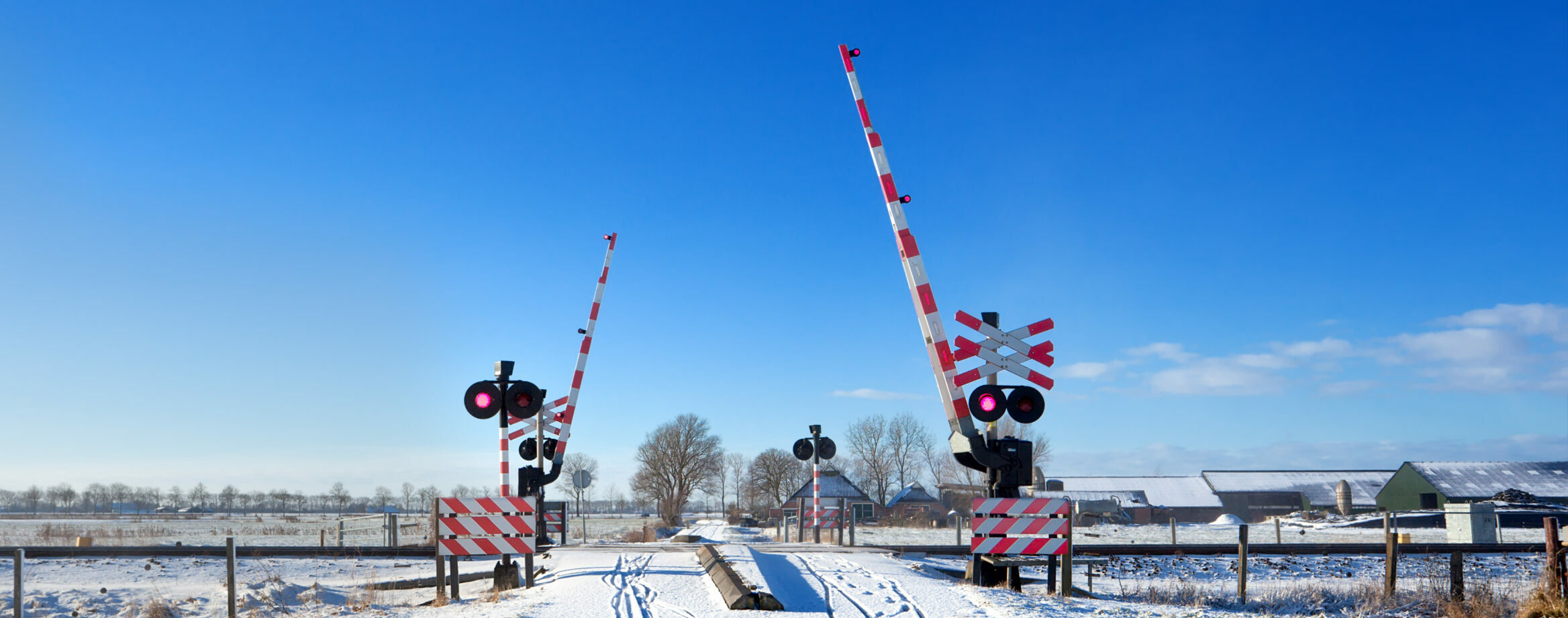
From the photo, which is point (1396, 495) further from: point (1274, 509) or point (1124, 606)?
point (1124, 606)

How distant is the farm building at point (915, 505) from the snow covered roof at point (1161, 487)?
994cm

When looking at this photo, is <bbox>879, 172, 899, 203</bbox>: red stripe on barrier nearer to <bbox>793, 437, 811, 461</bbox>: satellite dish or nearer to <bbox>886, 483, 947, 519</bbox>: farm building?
<bbox>793, 437, 811, 461</bbox>: satellite dish

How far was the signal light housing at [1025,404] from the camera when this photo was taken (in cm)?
1170

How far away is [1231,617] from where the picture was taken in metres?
9.73

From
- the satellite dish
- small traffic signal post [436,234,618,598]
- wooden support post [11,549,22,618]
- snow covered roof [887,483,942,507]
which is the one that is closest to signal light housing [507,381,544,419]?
small traffic signal post [436,234,618,598]

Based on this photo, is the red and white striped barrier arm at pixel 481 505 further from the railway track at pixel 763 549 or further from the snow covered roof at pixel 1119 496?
the snow covered roof at pixel 1119 496

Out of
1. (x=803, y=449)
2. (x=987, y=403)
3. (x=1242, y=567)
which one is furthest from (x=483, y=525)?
(x=803, y=449)

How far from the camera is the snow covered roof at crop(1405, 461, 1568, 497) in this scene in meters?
59.7

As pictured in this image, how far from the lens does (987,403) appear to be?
11.8 m

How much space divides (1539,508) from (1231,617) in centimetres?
4475

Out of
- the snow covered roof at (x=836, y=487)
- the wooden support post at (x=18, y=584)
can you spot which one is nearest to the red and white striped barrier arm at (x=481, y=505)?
Answer: the wooden support post at (x=18, y=584)

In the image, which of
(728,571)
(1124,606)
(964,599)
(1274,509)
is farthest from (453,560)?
(1274,509)

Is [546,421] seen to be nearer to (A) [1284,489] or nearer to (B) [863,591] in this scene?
(B) [863,591]

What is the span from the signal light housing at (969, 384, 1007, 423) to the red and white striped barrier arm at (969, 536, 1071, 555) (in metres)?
1.38
